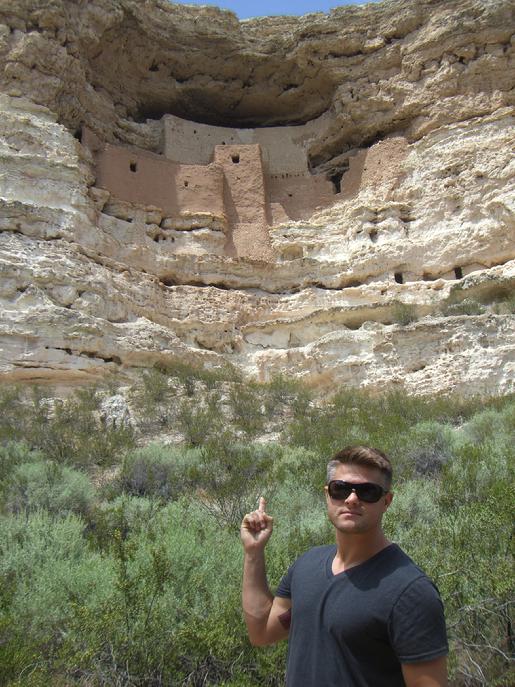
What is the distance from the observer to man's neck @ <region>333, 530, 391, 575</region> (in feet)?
5.27

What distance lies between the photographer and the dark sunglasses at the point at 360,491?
5.42 ft

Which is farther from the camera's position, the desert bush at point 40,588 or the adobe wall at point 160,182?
the adobe wall at point 160,182

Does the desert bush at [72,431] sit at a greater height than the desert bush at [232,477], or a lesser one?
greater

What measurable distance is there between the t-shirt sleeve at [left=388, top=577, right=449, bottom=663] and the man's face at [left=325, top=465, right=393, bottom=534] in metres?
0.22

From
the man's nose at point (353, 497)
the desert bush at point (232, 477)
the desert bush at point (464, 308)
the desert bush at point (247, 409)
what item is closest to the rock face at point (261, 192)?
the desert bush at point (464, 308)

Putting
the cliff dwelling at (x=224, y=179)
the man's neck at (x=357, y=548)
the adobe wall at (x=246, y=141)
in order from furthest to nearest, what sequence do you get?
the adobe wall at (x=246, y=141)
the cliff dwelling at (x=224, y=179)
the man's neck at (x=357, y=548)

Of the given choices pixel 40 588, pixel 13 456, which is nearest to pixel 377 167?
pixel 13 456

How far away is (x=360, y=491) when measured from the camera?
1.66 metres

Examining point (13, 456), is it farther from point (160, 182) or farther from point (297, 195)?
point (297, 195)

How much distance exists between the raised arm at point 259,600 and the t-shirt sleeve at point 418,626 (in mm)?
Answer: 430

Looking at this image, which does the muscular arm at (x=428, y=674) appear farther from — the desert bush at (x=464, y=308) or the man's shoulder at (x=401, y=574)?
the desert bush at (x=464, y=308)

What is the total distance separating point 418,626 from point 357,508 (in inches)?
13.0

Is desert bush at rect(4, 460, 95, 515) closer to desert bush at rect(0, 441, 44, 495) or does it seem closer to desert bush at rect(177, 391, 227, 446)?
desert bush at rect(0, 441, 44, 495)

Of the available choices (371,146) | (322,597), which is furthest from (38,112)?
(322,597)
